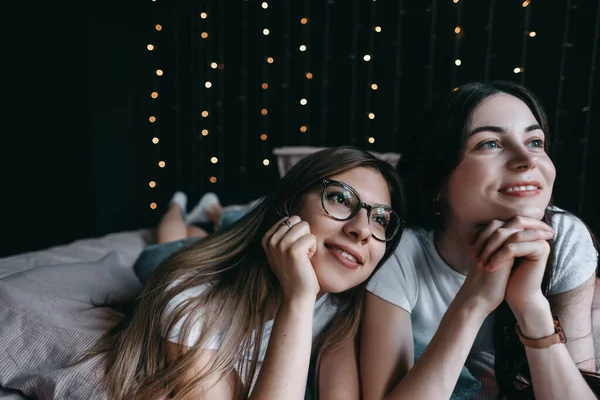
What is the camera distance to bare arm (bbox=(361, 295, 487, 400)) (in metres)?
0.97

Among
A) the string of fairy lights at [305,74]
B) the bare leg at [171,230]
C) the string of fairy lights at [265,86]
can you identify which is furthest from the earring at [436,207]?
the string of fairy lights at [265,86]

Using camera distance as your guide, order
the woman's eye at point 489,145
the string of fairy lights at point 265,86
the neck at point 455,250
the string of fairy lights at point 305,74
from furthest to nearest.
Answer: the string of fairy lights at point 265,86 < the string of fairy lights at point 305,74 < the neck at point 455,250 < the woman's eye at point 489,145

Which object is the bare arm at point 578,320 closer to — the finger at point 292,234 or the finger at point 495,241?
the finger at point 495,241

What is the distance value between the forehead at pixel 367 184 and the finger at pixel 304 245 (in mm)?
177

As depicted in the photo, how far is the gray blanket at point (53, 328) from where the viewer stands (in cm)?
100

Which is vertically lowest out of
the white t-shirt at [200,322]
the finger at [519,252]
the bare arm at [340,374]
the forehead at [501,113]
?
the bare arm at [340,374]

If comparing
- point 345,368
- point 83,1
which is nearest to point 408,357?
point 345,368

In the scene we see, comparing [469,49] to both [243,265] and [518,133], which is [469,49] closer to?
[518,133]

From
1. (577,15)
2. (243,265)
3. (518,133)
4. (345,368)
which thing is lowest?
(345,368)

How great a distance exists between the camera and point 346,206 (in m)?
1.07

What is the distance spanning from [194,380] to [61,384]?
278mm

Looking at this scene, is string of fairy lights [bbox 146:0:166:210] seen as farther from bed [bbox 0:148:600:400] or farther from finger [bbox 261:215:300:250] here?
finger [bbox 261:215:300:250]

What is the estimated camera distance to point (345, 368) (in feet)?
3.69

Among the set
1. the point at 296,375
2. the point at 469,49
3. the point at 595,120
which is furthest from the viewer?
the point at 469,49
